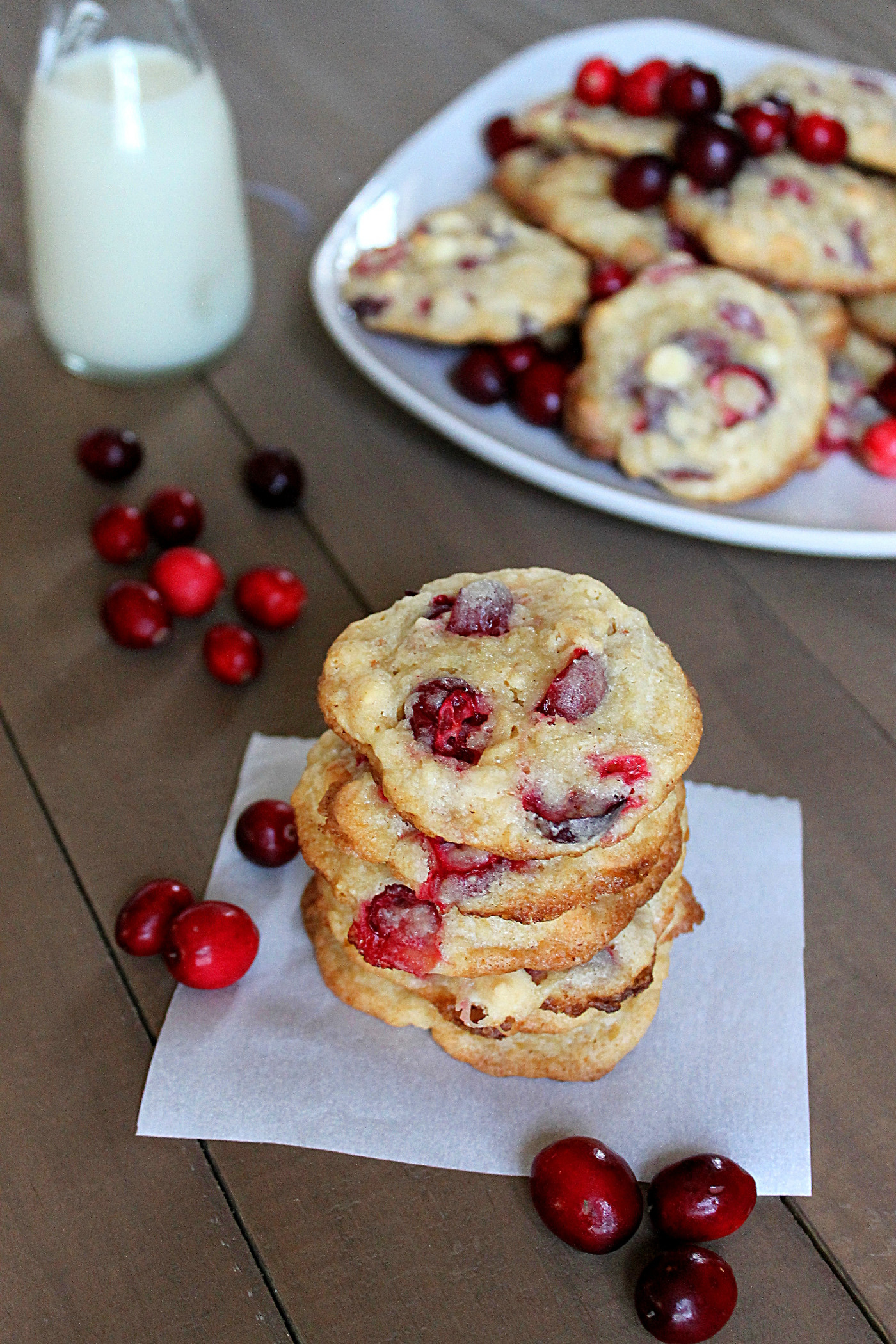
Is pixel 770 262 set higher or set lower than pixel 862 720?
higher

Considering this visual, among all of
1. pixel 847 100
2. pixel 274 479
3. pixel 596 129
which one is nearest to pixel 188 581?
pixel 274 479

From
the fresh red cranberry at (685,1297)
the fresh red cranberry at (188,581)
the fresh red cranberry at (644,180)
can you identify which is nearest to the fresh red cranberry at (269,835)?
the fresh red cranberry at (188,581)

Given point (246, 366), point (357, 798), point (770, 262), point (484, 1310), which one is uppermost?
point (770, 262)

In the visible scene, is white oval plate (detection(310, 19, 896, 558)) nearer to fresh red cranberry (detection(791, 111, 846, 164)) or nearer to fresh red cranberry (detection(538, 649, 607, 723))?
fresh red cranberry (detection(791, 111, 846, 164))

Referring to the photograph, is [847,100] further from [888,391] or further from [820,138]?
[888,391]

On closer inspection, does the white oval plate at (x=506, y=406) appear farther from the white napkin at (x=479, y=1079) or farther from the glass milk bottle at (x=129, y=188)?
the white napkin at (x=479, y=1079)

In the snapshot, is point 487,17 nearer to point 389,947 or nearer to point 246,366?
point 246,366

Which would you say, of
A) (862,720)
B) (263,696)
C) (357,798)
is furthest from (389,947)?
(862,720)
